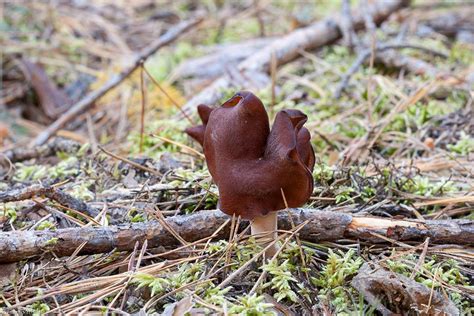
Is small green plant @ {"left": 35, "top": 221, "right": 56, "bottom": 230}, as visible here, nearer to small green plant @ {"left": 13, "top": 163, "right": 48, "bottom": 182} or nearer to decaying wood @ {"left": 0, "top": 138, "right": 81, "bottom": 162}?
small green plant @ {"left": 13, "top": 163, "right": 48, "bottom": 182}

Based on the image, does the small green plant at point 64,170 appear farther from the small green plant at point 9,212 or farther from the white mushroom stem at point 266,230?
the white mushroom stem at point 266,230

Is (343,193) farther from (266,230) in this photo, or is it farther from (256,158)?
(256,158)

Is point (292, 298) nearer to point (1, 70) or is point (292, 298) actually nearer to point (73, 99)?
point (73, 99)

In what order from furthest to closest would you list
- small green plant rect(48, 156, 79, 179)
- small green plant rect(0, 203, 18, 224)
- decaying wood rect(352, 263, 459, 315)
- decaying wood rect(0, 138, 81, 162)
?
decaying wood rect(0, 138, 81, 162), small green plant rect(48, 156, 79, 179), small green plant rect(0, 203, 18, 224), decaying wood rect(352, 263, 459, 315)

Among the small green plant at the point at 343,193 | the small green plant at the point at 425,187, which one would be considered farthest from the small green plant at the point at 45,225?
the small green plant at the point at 425,187

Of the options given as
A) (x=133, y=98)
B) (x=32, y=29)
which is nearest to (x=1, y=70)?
(x=32, y=29)

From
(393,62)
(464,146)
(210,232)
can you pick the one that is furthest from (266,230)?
(393,62)

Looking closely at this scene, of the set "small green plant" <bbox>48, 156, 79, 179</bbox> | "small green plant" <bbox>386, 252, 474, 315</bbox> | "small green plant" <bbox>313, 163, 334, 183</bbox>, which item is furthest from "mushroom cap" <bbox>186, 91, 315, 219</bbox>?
"small green plant" <bbox>48, 156, 79, 179</bbox>
